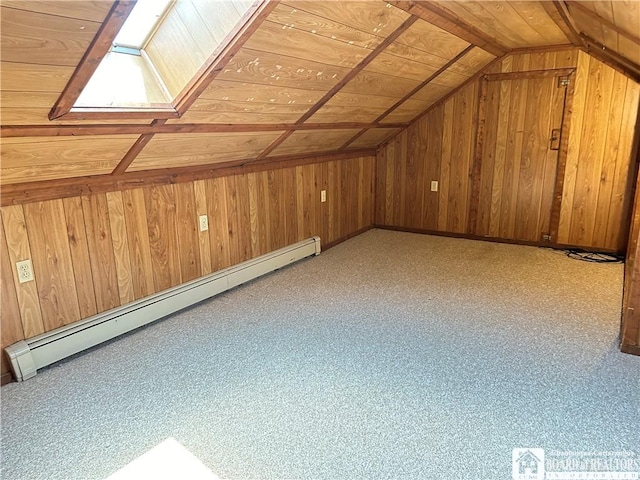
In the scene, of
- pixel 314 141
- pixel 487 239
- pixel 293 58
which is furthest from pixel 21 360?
pixel 487 239

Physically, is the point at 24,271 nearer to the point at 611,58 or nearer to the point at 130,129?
the point at 130,129

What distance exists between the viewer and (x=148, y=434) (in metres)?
1.76

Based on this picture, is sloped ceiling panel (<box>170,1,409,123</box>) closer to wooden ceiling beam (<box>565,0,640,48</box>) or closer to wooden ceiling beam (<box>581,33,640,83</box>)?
wooden ceiling beam (<box>565,0,640,48</box>)

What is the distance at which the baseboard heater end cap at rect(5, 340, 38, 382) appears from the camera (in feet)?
6.90

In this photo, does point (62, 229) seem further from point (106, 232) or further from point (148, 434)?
point (148, 434)

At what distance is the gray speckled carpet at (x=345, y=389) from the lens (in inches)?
65.2

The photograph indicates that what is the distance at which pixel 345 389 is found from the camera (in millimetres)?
2053

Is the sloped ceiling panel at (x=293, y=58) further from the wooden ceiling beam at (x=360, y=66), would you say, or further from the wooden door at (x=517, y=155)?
the wooden door at (x=517, y=155)

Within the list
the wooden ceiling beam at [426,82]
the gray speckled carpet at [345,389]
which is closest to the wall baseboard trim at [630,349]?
the gray speckled carpet at [345,389]

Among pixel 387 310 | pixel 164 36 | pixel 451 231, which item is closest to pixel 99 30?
pixel 164 36

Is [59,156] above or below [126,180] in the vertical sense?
above

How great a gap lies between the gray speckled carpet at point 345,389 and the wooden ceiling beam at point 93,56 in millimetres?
1256

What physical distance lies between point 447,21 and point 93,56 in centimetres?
201

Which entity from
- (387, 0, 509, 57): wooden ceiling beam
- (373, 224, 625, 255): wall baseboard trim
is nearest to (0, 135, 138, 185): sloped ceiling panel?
(387, 0, 509, 57): wooden ceiling beam
